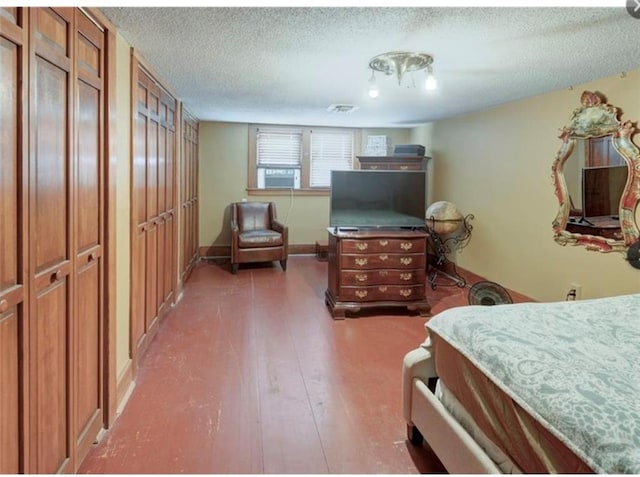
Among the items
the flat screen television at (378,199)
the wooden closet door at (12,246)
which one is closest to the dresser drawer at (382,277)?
the flat screen television at (378,199)

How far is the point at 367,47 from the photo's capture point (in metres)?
2.40

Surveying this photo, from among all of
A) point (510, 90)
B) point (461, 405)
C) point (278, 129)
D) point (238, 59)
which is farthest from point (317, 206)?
point (461, 405)

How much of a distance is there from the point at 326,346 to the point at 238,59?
83.0 inches

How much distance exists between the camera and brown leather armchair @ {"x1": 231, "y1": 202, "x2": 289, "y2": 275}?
17.8 feet

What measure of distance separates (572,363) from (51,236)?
1.81m

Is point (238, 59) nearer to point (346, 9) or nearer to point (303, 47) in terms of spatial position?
point (303, 47)

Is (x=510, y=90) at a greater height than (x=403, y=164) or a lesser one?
greater

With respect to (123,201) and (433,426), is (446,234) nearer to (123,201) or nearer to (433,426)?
(433,426)

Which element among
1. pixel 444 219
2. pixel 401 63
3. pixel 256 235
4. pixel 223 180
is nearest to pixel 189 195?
pixel 256 235

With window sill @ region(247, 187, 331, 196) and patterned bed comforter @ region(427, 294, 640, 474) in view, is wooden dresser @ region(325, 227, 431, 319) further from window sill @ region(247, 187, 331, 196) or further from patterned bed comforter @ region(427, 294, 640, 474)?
window sill @ region(247, 187, 331, 196)

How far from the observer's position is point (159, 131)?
10.6ft

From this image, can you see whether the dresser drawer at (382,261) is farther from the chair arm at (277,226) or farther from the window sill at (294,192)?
the window sill at (294,192)

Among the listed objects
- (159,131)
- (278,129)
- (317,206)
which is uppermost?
(278,129)

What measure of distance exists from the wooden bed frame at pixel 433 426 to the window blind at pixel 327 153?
16.1ft
